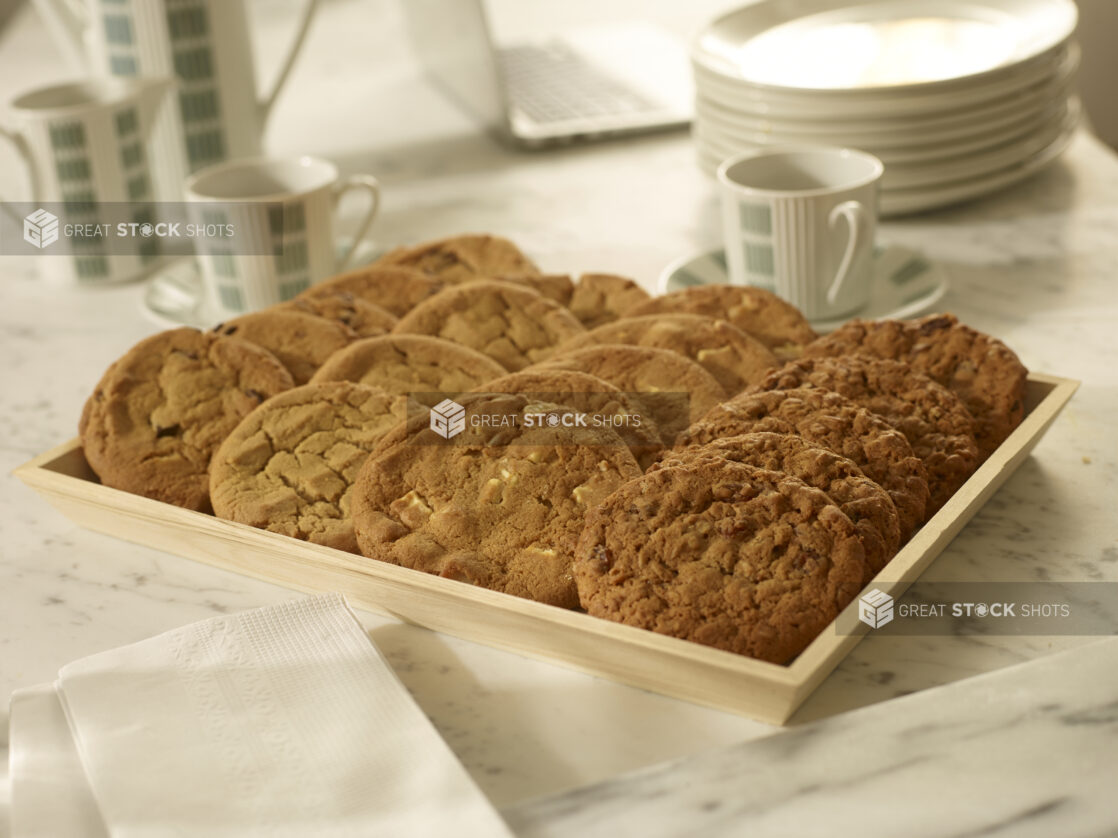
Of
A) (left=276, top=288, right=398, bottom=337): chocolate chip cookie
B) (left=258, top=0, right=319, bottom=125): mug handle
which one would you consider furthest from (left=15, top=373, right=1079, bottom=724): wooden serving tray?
(left=258, top=0, right=319, bottom=125): mug handle

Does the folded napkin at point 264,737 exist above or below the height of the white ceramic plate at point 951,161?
below

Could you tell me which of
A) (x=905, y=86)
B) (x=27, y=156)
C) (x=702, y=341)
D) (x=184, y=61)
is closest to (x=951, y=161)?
(x=905, y=86)

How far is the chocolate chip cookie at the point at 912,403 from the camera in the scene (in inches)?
40.1

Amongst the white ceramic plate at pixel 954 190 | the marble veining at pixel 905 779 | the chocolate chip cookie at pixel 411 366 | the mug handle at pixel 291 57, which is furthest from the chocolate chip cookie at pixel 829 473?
the mug handle at pixel 291 57

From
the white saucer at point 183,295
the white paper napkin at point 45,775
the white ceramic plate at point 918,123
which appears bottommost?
the white paper napkin at point 45,775

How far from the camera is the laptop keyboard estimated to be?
7.47ft

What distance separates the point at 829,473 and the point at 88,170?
122cm

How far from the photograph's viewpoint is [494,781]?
814mm

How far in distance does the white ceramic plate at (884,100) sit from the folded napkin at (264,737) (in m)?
1.07

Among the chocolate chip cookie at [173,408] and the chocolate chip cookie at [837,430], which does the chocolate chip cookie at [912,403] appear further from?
the chocolate chip cookie at [173,408]

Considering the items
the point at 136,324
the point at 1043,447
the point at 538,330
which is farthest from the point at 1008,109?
the point at 136,324

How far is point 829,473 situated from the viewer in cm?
95

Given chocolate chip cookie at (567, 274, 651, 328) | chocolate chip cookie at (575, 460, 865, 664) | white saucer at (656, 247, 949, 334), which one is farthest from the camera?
white saucer at (656, 247, 949, 334)

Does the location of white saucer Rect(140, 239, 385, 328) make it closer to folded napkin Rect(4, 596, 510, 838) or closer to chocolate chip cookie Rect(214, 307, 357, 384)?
chocolate chip cookie Rect(214, 307, 357, 384)
